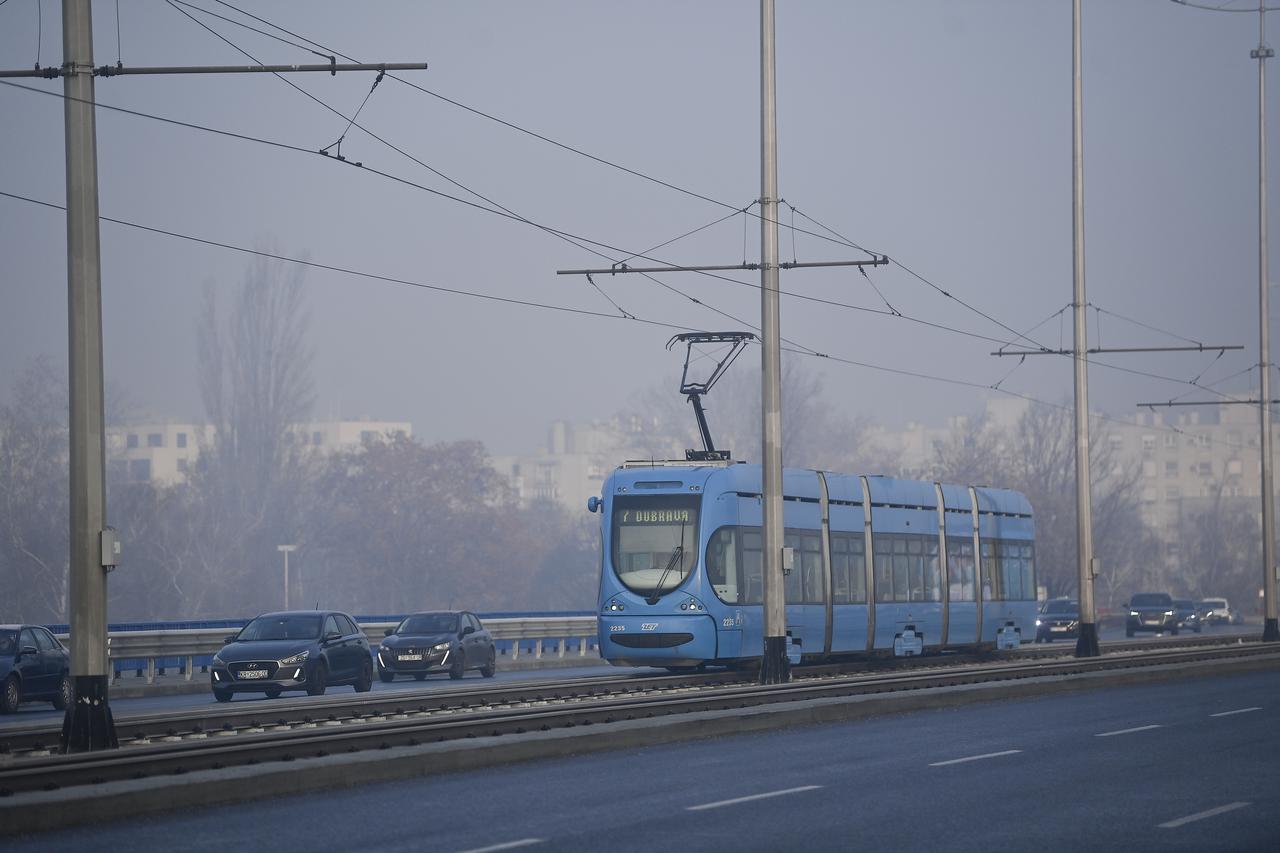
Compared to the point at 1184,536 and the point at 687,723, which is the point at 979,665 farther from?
the point at 1184,536

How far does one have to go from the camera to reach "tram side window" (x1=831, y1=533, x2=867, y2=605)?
107ft

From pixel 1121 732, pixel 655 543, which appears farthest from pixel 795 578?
pixel 1121 732

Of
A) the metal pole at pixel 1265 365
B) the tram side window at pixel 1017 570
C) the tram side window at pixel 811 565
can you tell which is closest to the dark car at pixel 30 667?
the tram side window at pixel 811 565

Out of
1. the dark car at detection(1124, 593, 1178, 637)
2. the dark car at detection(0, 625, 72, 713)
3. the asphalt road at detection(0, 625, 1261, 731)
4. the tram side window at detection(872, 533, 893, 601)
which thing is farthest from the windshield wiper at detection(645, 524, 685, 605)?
the dark car at detection(1124, 593, 1178, 637)

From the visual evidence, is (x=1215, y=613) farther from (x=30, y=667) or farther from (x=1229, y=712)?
(x=30, y=667)

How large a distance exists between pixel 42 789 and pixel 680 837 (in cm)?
510

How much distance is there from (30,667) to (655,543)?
995 centimetres

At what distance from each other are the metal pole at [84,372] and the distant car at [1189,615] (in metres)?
61.4

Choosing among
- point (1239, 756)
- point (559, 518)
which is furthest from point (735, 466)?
point (559, 518)

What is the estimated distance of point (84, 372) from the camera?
16.5 m

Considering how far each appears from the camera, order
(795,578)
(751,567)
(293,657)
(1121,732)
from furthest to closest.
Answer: (795,578) → (751,567) → (293,657) → (1121,732)

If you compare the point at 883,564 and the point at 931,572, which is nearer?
the point at 883,564

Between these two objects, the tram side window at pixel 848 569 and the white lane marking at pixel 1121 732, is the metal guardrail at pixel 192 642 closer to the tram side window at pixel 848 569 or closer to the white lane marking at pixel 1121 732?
the tram side window at pixel 848 569

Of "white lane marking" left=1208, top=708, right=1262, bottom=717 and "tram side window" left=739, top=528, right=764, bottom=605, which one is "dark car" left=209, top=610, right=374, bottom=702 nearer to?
"tram side window" left=739, top=528, right=764, bottom=605
